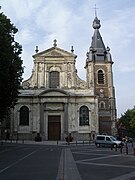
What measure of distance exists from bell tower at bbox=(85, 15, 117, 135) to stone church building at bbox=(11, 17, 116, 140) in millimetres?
10512

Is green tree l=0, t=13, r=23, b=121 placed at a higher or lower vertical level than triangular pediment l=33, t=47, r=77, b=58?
lower

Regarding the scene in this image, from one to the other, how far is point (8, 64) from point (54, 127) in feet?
94.2

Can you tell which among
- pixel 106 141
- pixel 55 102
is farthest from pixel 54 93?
pixel 106 141

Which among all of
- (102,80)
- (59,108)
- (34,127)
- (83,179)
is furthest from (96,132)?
(83,179)

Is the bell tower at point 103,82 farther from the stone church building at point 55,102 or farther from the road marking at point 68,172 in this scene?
the road marking at point 68,172

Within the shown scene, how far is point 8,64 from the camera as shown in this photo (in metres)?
22.3

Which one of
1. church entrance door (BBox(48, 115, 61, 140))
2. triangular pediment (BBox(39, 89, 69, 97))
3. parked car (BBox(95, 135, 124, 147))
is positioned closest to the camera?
parked car (BBox(95, 135, 124, 147))

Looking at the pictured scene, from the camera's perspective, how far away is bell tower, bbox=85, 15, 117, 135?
6067 centimetres

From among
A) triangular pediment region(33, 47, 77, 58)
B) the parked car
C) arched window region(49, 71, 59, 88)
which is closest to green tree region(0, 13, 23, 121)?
the parked car

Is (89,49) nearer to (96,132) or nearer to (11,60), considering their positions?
(96,132)

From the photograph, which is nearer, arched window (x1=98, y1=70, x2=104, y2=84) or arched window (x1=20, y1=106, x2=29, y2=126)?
arched window (x1=20, y1=106, x2=29, y2=126)

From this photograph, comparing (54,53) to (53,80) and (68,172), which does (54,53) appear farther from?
(68,172)

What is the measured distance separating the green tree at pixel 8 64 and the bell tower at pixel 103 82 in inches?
1410

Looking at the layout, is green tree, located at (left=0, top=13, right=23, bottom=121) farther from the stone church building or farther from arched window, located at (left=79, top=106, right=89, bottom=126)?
arched window, located at (left=79, top=106, right=89, bottom=126)
